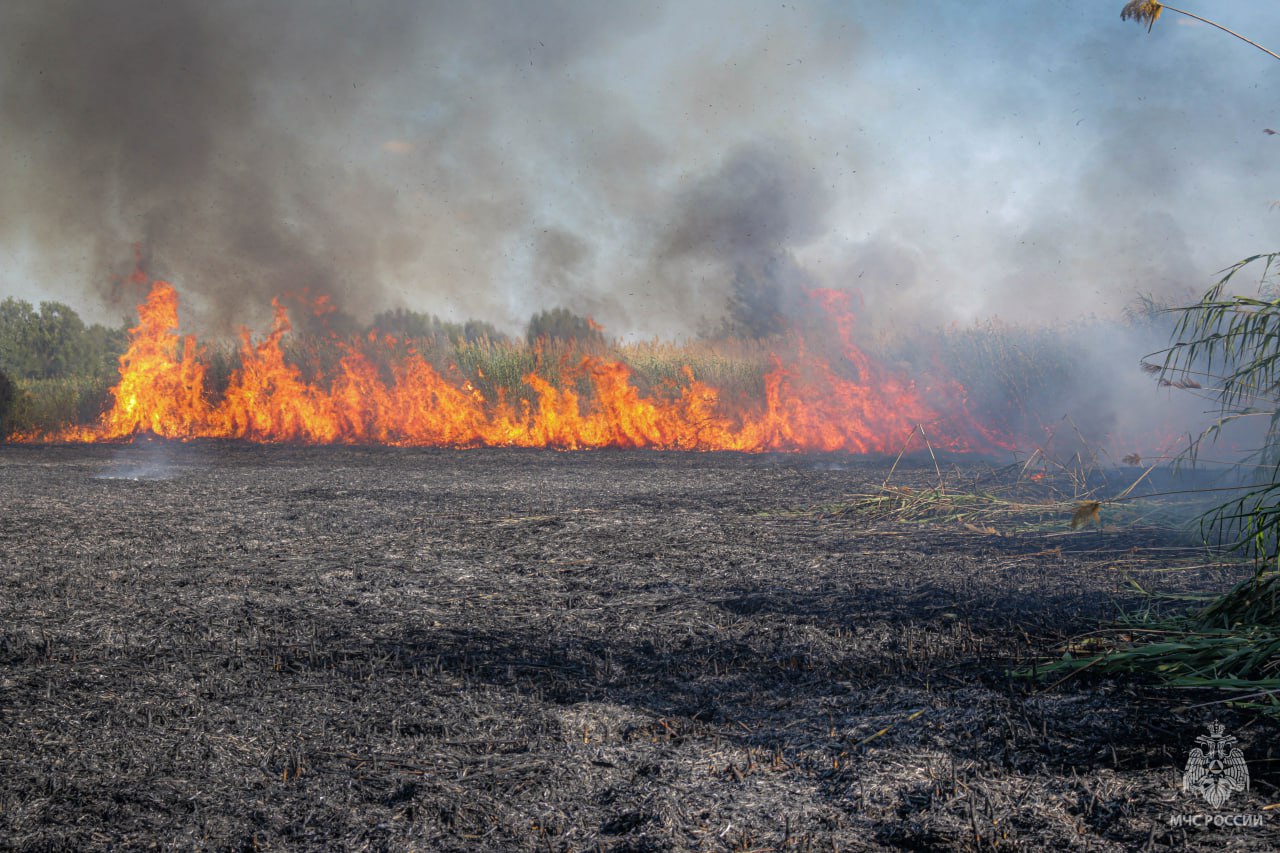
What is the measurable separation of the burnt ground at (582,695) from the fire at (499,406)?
25.5ft

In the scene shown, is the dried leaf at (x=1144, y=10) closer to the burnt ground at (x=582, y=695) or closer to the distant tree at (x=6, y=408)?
the burnt ground at (x=582, y=695)

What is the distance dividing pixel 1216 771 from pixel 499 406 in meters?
14.1

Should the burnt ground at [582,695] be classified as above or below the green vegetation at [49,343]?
below

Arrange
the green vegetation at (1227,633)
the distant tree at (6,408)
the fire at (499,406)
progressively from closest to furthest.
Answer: the green vegetation at (1227,633)
the fire at (499,406)
the distant tree at (6,408)

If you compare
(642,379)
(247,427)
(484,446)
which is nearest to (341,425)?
(247,427)

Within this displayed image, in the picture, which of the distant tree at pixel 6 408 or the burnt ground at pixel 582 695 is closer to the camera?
the burnt ground at pixel 582 695

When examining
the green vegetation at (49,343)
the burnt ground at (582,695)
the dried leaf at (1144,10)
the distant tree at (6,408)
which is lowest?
the burnt ground at (582,695)

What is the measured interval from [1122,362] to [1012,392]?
1.72 metres

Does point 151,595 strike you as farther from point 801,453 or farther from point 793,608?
point 801,453

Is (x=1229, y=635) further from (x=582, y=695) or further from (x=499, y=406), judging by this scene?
(x=499, y=406)

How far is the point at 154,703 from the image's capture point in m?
3.22

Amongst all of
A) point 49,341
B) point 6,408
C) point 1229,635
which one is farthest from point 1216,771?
point 49,341

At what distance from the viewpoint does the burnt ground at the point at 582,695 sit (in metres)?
2.36

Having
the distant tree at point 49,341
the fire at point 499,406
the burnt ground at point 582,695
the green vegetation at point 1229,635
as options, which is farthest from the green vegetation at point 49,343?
the green vegetation at point 1229,635
